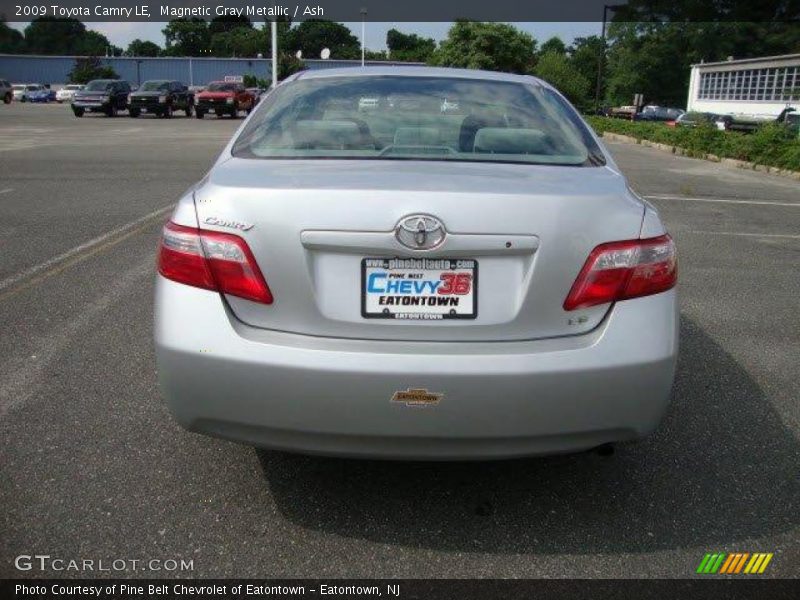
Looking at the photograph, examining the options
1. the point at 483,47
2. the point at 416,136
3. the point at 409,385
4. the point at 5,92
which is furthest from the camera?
the point at 483,47

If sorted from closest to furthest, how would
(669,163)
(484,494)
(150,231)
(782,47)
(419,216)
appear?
(419,216)
(484,494)
(150,231)
(669,163)
(782,47)

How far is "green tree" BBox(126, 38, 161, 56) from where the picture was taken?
13650 cm

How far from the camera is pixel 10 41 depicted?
358 feet

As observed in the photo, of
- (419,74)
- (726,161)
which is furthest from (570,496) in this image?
(726,161)

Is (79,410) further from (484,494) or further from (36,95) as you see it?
(36,95)

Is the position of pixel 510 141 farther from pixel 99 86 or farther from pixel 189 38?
pixel 189 38

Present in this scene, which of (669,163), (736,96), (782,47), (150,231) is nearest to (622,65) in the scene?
(782,47)

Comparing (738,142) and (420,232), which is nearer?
(420,232)

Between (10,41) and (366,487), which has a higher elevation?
(10,41)

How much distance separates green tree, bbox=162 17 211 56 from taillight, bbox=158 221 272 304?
139 metres

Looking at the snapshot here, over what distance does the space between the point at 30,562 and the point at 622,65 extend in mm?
82745

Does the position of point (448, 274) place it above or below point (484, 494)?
above

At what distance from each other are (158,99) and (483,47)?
40075 millimetres

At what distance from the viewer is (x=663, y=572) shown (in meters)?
2.59
